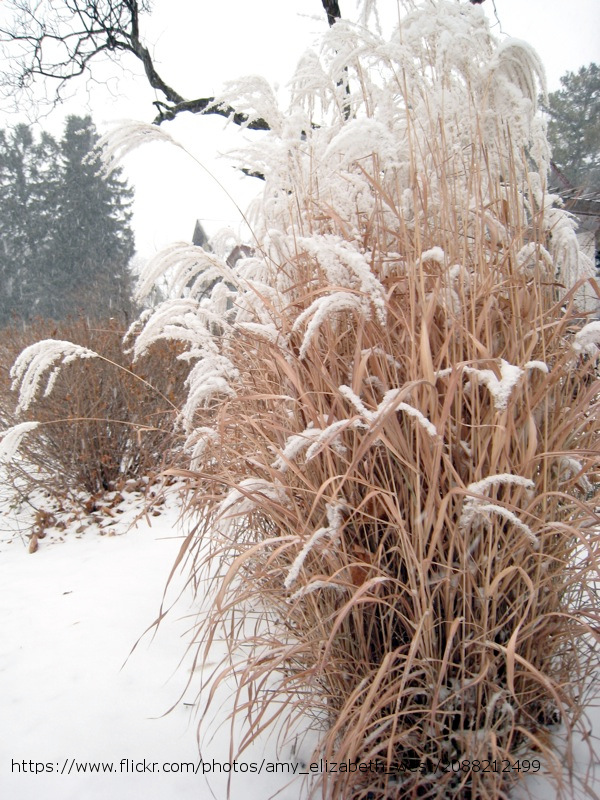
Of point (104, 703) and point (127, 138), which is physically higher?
point (127, 138)

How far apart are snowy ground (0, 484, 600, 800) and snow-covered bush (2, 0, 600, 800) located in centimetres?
20

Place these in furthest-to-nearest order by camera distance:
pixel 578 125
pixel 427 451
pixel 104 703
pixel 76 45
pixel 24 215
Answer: pixel 24 215 < pixel 578 125 < pixel 76 45 < pixel 104 703 < pixel 427 451

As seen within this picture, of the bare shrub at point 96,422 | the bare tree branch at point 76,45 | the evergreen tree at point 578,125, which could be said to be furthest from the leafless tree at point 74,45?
the evergreen tree at point 578,125

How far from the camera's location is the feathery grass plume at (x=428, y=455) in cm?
101

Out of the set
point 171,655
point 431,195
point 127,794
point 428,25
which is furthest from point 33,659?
point 428,25

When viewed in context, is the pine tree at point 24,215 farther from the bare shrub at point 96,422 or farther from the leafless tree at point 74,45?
the bare shrub at point 96,422

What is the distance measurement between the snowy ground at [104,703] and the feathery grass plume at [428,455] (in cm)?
15

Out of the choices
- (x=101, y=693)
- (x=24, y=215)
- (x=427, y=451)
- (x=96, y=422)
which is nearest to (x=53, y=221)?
(x=24, y=215)

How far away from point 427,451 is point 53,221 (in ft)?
92.5

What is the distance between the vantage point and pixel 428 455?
1.07 m

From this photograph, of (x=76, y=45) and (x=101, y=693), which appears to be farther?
(x=76, y=45)

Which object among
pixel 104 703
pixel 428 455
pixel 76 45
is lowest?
pixel 104 703

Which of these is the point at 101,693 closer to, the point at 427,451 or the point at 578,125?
the point at 427,451

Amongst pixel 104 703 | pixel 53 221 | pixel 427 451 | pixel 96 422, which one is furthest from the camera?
pixel 53 221
